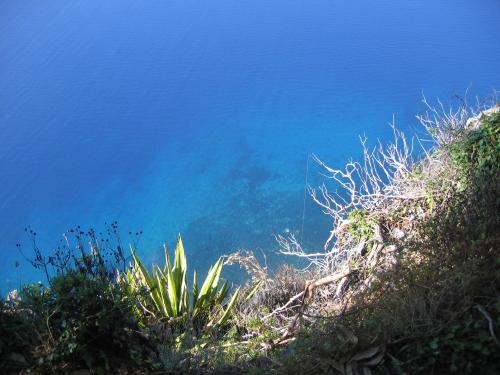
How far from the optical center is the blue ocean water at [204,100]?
34.0 ft

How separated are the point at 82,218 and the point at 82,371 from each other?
7.47 meters

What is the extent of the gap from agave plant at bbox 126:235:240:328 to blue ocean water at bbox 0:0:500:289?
122 inches

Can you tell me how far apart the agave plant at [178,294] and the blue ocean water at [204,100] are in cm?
310

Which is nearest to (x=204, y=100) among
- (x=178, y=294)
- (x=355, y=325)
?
(x=178, y=294)

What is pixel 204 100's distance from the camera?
1309cm

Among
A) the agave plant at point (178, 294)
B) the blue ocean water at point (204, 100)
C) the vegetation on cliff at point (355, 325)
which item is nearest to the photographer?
the vegetation on cliff at point (355, 325)

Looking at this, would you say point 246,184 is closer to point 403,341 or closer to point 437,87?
point 437,87

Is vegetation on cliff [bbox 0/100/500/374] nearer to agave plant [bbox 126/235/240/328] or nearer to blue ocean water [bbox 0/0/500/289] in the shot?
agave plant [bbox 126/235/240/328]

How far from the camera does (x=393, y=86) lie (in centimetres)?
1289

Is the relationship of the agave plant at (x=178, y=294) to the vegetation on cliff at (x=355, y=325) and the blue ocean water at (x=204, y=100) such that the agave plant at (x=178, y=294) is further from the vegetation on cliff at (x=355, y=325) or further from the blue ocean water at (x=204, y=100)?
the blue ocean water at (x=204, y=100)

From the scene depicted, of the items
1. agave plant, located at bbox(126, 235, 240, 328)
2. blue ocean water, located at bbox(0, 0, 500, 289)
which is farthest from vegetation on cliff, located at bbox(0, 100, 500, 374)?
blue ocean water, located at bbox(0, 0, 500, 289)

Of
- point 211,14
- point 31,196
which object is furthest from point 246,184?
point 211,14

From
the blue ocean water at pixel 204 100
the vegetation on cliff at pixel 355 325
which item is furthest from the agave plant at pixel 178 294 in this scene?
the blue ocean water at pixel 204 100

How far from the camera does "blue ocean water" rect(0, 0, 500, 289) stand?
1038 cm
